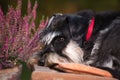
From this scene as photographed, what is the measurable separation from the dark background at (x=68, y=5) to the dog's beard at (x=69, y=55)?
3733mm

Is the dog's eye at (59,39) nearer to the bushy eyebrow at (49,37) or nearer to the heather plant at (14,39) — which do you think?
the bushy eyebrow at (49,37)

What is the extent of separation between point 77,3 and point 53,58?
394cm

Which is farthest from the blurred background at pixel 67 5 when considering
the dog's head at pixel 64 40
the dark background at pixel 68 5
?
the dog's head at pixel 64 40

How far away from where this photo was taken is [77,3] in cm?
762

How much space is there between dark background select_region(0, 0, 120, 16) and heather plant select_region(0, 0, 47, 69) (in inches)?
113

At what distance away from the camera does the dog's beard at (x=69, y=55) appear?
12.5 feet

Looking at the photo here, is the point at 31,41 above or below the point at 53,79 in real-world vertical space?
above

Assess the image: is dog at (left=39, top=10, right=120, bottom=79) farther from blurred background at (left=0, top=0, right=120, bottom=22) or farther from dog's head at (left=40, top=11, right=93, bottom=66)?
blurred background at (left=0, top=0, right=120, bottom=22)

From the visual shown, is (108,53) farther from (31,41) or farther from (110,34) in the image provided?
(31,41)

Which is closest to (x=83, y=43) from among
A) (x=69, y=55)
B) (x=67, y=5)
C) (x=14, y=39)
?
(x=69, y=55)

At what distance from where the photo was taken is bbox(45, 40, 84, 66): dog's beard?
379 cm

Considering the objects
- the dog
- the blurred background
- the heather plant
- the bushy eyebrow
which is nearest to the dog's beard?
the dog

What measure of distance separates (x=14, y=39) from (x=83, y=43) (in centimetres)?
97

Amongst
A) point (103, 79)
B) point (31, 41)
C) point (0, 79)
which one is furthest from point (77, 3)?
point (103, 79)
